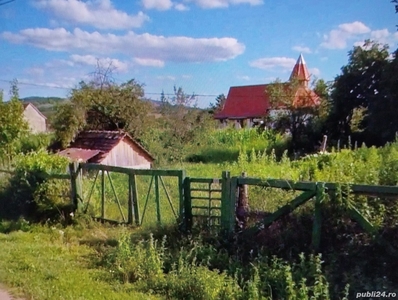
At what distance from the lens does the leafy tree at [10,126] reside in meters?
15.5

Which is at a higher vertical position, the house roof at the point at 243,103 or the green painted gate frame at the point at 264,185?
the house roof at the point at 243,103

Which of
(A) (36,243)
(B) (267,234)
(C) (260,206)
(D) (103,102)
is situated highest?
(D) (103,102)

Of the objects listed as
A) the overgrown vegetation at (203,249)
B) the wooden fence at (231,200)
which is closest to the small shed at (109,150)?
the overgrown vegetation at (203,249)

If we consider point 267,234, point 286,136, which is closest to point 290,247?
point 267,234

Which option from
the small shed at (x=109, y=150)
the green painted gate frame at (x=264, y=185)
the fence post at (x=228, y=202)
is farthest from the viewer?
the small shed at (x=109, y=150)

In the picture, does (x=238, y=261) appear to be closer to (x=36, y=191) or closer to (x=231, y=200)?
(x=231, y=200)

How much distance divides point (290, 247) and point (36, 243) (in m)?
4.65

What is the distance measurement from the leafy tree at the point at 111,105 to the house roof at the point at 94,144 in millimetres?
1052

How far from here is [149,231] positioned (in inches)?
268

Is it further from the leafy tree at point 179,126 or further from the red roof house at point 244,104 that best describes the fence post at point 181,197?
the red roof house at point 244,104

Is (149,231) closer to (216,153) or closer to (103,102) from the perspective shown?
(103,102)

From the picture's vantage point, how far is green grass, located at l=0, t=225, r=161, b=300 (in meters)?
4.84

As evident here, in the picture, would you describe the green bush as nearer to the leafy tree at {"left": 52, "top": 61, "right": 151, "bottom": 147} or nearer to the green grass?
the green grass

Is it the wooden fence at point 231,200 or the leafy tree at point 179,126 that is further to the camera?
the leafy tree at point 179,126
